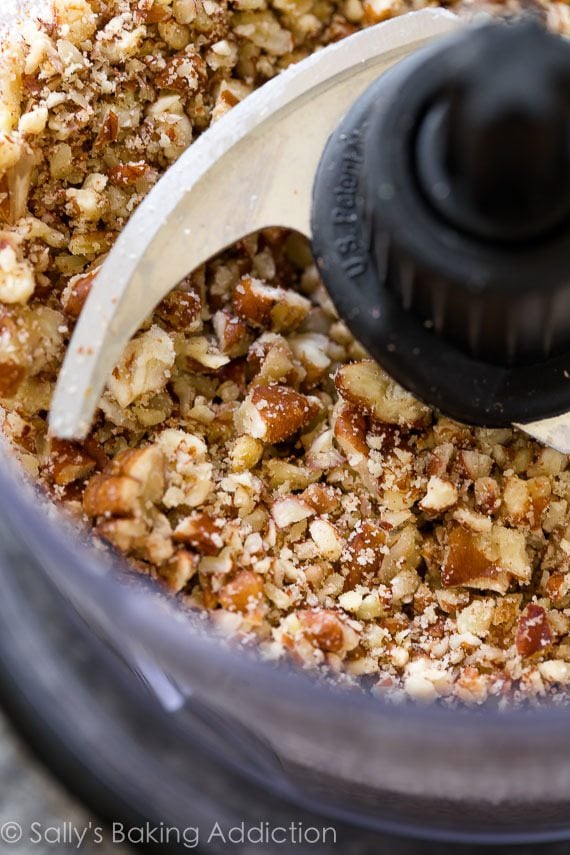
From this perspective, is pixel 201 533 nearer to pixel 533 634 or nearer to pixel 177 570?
pixel 177 570

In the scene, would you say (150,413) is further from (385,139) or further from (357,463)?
(385,139)

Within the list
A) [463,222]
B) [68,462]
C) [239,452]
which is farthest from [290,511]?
[463,222]

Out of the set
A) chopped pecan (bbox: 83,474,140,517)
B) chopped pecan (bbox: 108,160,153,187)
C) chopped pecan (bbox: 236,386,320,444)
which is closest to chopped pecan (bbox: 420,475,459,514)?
chopped pecan (bbox: 236,386,320,444)

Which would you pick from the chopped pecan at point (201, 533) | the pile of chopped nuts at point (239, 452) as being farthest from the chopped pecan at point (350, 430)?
the chopped pecan at point (201, 533)

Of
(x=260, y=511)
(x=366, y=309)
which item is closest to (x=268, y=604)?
(x=260, y=511)

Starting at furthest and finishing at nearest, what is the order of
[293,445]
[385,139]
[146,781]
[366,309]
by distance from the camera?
[146,781], [293,445], [366,309], [385,139]

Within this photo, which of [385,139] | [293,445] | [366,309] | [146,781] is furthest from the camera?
[146,781]
